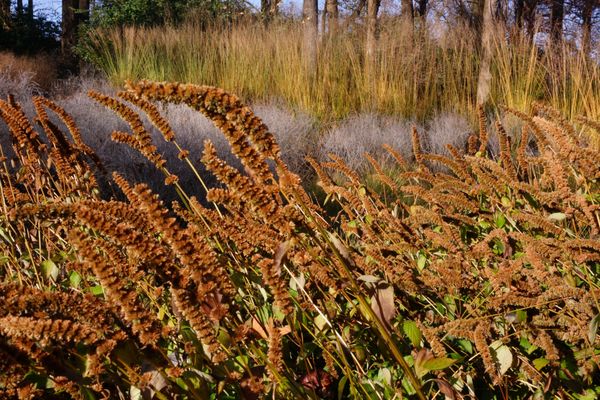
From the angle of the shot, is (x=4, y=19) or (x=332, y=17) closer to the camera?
(x=332, y=17)

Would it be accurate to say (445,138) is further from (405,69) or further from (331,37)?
(331,37)

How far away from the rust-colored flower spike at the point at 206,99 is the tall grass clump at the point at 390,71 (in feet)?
21.1

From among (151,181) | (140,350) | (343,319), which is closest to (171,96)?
(140,350)

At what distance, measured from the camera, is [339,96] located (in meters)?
8.50

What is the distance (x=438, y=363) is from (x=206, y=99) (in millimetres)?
578

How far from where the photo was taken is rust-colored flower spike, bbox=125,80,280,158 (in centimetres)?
90

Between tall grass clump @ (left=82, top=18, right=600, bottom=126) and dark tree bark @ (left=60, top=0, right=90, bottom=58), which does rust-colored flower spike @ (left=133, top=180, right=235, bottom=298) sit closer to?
tall grass clump @ (left=82, top=18, right=600, bottom=126)

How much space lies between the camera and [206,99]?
90 cm

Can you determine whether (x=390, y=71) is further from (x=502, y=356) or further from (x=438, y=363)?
(x=438, y=363)

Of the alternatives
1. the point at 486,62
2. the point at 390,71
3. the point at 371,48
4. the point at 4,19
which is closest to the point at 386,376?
the point at 486,62

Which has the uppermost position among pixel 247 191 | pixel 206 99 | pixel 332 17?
pixel 332 17

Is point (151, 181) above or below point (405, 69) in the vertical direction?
below

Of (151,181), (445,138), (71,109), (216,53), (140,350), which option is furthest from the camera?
(216,53)

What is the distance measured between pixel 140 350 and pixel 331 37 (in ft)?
28.4
